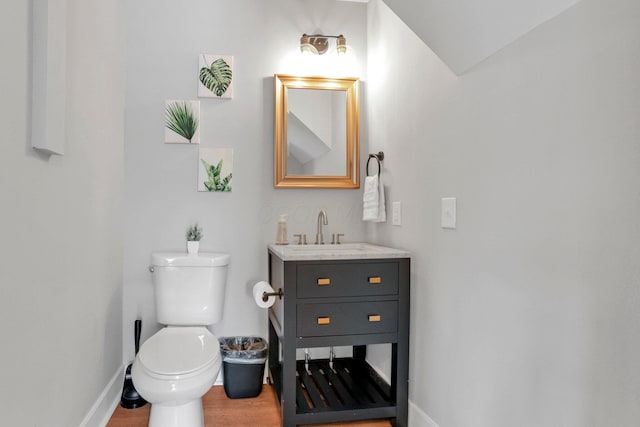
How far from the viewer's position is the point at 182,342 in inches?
89.7

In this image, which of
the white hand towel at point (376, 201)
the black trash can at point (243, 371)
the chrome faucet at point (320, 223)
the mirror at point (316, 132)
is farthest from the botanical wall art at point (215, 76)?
the black trash can at point (243, 371)

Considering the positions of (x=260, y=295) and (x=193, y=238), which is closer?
(x=260, y=295)

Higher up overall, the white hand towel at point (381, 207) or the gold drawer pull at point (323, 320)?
the white hand towel at point (381, 207)

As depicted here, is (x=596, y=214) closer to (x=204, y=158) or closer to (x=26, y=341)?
(x=26, y=341)

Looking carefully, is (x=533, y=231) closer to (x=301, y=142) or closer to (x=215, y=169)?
(x=301, y=142)

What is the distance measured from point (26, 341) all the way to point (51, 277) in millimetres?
271

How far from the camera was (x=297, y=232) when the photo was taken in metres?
3.02

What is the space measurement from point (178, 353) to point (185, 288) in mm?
516

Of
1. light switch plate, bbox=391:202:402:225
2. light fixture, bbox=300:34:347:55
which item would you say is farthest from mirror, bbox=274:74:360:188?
light switch plate, bbox=391:202:402:225

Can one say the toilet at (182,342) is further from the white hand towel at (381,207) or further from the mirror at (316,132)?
the white hand towel at (381,207)

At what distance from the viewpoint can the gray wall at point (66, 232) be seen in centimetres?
133

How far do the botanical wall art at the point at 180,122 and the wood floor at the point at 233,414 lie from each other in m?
1.58

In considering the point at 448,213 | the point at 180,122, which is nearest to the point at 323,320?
the point at 448,213

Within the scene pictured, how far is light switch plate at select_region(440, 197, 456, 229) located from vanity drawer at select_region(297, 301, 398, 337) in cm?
54
